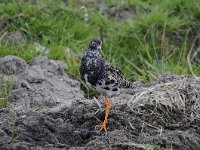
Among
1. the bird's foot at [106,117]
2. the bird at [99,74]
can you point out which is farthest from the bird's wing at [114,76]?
the bird's foot at [106,117]

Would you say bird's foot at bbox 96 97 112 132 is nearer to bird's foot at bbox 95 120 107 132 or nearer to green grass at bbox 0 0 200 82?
bird's foot at bbox 95 120 107 132

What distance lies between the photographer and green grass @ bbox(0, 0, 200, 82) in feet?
26.8

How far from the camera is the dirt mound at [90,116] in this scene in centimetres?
528

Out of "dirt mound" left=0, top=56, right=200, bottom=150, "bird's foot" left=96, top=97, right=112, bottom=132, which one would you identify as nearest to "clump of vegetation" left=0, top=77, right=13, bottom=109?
"dirt mound" left=0, top=56, right=200, bottom=150

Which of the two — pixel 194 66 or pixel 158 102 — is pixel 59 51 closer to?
pixel 194 66

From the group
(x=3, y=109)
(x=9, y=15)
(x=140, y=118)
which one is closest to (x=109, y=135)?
(x=140, y=118)

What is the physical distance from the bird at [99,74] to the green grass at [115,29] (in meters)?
2.03

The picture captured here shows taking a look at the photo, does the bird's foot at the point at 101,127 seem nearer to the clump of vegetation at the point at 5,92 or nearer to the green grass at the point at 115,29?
the clump of vegetation at the point at 5,92

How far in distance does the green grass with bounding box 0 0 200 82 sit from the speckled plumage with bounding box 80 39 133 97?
2.04 m

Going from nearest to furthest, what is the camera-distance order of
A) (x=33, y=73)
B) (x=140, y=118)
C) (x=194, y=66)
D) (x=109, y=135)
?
(x=109, y=135), (x=140, y=118), (x=33, y=73), (x=194, y=66)

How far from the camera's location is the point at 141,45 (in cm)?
888

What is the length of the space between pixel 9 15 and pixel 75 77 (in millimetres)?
1718

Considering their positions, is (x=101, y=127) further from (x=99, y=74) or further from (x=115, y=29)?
(x=115, y=29)

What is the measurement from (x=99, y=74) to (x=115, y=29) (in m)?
3.86
